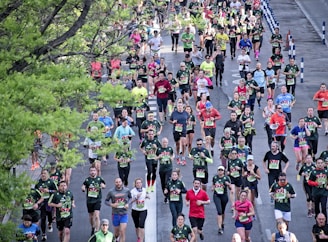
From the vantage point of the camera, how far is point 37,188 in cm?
2259

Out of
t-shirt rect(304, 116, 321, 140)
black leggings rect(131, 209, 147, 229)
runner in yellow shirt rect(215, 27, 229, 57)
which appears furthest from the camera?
runner in yellow shirt rect(215, 27, 229, 57)

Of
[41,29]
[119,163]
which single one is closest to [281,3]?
[119,163]

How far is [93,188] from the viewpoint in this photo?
22.8 m

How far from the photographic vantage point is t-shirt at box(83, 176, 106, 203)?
2275 cm

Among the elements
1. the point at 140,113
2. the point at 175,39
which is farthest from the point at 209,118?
the point at 175,39

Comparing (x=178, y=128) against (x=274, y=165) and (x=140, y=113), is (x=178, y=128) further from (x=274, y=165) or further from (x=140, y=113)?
(x=274, y=165)

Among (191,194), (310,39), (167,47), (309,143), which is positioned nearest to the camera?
(191,194)

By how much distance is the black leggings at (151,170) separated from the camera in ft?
83.4

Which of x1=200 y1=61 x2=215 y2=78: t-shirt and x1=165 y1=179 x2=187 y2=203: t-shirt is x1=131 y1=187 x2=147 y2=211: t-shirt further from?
x1=200 y1=61 x2=215 y2=78: t-shirt

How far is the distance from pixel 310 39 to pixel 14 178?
31.0m

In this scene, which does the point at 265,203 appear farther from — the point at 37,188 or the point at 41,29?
the point at 41,29

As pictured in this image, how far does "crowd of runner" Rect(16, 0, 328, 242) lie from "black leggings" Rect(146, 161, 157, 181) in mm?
21

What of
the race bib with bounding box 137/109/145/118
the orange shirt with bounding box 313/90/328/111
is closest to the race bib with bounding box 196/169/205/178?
the race bib with bounding box 137/109/145/118

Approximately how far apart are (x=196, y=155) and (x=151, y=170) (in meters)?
1.53
